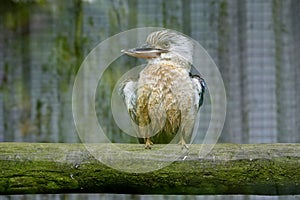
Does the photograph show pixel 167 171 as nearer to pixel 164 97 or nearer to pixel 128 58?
pixel 164 97

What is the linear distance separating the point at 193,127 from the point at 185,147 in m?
0.29

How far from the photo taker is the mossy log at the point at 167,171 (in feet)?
4.88

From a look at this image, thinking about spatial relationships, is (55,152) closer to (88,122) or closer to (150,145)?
(150,145)

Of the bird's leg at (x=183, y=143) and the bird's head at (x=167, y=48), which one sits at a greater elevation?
the bird's head at (x=167, y=48)

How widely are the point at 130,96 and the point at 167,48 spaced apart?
0.16m

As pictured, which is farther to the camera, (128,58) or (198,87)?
(128,58)

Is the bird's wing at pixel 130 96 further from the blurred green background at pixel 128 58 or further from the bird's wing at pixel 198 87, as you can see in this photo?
the blurred green background at pixel 128 58

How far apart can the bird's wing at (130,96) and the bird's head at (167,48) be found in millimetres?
87

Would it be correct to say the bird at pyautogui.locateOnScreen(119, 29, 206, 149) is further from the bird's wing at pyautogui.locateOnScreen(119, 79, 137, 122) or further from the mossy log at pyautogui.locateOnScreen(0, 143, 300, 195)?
the mossy log at pyautogui.locateOnScreen(0, 143, 300, 195)

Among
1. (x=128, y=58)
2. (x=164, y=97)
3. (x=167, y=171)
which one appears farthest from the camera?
(x=128, y=58)

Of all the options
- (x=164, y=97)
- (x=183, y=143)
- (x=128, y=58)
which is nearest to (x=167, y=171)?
(x=183, y=143)

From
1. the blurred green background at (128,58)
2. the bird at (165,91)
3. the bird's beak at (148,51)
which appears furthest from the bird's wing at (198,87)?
the blurred green background at (128,58)

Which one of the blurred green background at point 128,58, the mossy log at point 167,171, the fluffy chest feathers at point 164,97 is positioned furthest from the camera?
the blurred green background at point 128,58

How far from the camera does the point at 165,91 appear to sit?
69.8 inches
